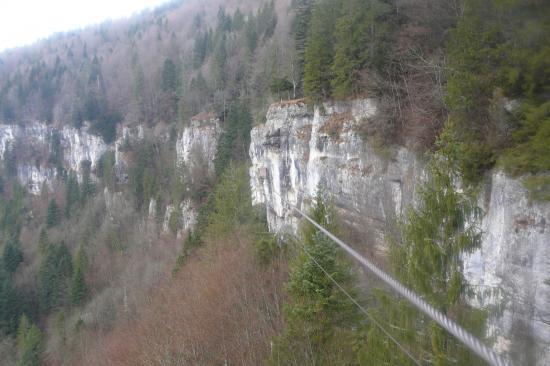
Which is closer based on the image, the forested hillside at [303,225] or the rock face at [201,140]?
the forested hillside at [303,225]

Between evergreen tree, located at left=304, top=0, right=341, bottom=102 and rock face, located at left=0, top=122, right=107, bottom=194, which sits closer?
evergreen tree, located at left=304, top=0, right=341, bottom=102

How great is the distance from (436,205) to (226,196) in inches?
824

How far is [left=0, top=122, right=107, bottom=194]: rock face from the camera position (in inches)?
2744

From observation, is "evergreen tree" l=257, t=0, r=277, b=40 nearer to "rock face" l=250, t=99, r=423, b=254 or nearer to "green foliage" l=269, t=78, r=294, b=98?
"green foliage" l=269, t=78, r=294, b=98

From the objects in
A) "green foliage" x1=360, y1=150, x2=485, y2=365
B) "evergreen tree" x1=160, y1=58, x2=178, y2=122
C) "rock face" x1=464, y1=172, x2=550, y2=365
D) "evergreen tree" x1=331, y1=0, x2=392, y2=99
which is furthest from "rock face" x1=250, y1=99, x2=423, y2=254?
"evergreen tree" x1=160, y1=58, x2=178, y2=122

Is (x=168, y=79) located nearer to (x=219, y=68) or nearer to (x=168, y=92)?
(x=168, y=92)

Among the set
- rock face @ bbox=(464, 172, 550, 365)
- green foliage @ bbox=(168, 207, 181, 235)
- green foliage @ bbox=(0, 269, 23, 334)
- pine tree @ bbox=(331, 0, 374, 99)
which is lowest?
green foliage @ bbox=(0, 269, 23, 334)

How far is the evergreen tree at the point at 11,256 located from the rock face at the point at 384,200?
3808 cm

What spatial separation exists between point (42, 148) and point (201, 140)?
54.9m

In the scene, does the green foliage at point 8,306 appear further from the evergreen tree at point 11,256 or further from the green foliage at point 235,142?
the green foliage at point 235,142

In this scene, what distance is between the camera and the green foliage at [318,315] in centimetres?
938

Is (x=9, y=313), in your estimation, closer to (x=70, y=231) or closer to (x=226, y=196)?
(x=70, y=231)

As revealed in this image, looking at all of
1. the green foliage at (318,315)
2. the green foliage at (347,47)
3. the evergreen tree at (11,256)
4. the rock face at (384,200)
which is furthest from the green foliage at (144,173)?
the green foliage at (318,315)

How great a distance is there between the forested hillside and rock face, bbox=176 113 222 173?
1.02ft
